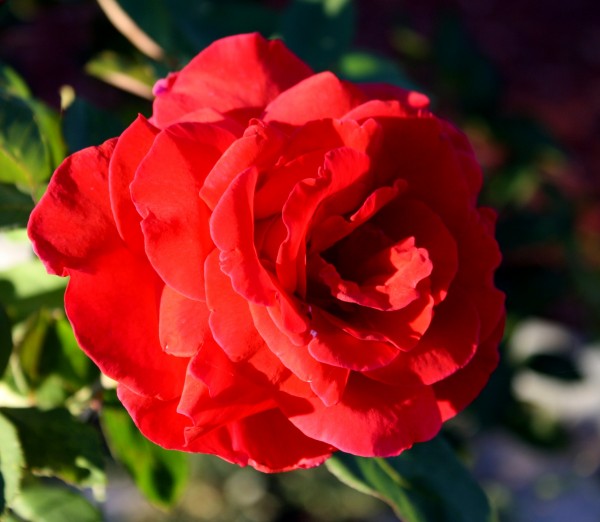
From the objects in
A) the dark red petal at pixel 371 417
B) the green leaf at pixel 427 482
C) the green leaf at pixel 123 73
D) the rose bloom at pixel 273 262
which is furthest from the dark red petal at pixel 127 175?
the green leaf at pixel 123 73

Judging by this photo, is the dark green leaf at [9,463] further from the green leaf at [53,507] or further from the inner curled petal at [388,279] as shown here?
the inner curled petal at [388,279]

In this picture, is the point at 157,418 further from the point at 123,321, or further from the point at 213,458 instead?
the point at 213,458

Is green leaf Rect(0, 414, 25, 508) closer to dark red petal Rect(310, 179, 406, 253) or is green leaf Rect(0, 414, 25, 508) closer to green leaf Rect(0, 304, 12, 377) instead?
green leaf Rect(0, 304, 12, 377)

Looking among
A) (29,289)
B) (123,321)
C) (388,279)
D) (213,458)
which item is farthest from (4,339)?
(213,458)

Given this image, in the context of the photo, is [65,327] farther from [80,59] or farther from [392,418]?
[80,59]

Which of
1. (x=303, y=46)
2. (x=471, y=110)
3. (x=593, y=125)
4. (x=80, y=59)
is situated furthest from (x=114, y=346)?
(x=593, y=125)

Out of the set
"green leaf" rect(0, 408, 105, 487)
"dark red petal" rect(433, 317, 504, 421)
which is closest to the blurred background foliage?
"green leaf" rect(0, 408, 105, 487)

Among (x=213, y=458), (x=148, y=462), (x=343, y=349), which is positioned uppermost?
(x=343, y=349)

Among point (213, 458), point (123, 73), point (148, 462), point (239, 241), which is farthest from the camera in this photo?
point (213, 458)
